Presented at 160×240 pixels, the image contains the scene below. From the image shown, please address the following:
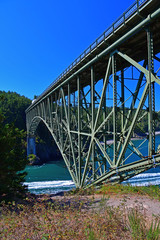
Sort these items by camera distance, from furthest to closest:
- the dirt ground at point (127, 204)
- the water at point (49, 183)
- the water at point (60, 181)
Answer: the water at point (49, 183) < the water at point (60, 181) < the dirt ground at point (127, 204)

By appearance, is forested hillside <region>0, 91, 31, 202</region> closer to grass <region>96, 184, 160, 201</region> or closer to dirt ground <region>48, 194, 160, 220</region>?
dirt ground <region>48, 194, 160, 220</region>

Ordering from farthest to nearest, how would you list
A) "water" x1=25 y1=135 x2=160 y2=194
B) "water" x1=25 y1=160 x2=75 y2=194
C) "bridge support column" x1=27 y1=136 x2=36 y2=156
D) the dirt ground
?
"bridge support column" x1=27 y1=136 x2=36 y2=156 < "water" x1=25 y1=160 x2=75 y2=194 < "water" x1=25 y1=135 x2=160 y2=194 < the dirt ground

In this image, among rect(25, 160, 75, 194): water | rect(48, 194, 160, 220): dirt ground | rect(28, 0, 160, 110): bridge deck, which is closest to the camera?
rect(48, 194, 160, 220): dirt ground

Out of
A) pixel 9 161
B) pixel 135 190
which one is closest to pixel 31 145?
pixel 9 161

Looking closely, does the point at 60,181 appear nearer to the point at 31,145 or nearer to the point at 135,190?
the point at 135,190

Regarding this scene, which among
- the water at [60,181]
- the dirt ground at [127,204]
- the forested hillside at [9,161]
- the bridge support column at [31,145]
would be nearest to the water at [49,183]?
the water at [60,181]

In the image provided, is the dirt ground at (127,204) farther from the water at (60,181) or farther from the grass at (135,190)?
the water at (60,181)

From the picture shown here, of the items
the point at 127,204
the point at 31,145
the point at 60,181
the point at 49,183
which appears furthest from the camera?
the point at 31,145

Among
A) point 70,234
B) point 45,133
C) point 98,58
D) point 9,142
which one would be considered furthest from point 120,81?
point 45,133

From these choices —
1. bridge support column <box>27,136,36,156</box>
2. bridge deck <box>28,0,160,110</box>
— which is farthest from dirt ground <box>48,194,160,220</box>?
bridge support column <box>27,136,36,156</box>

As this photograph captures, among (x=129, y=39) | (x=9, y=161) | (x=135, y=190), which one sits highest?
(x=129, y=39)

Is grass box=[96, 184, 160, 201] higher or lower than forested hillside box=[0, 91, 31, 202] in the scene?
lower

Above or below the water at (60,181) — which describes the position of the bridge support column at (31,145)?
above

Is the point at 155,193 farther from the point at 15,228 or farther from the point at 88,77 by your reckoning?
the point at 88,77
